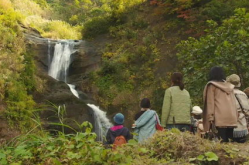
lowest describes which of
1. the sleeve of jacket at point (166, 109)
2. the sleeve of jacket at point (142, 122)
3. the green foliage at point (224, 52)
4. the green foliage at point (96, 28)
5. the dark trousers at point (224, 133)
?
the dark trousers at point (224, 133)

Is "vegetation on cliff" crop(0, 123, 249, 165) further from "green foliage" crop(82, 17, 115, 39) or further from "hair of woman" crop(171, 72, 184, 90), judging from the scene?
"green foliage" crop(82, 17, 115, 39)

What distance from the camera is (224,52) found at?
27.3ft

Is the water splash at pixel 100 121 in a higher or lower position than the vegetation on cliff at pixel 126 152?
Answer: lower

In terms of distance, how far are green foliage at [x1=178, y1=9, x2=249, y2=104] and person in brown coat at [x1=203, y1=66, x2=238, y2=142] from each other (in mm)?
3001

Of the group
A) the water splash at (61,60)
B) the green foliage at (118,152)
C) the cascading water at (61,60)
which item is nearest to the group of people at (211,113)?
the green foliage at (118,152)

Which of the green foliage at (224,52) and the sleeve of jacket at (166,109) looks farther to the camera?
the green foliage at (224,52)

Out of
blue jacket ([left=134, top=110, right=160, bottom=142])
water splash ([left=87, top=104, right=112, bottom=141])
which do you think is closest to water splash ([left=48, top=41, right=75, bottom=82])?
water splash ([left=87, top=104, right=112, bottom=141])

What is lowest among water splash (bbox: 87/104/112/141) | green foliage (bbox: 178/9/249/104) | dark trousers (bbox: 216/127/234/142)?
water splash (bbox: 87/104/112/141)

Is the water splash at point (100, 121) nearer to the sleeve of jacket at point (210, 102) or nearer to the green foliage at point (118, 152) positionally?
the sleeve of jacket at point (210, 102)

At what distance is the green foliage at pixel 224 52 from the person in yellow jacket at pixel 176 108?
8.50 feet

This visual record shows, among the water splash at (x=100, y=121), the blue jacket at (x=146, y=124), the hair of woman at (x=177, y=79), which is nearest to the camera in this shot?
the blue jacket at (x=146, y=124)

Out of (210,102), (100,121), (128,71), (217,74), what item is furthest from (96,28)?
(210,102)

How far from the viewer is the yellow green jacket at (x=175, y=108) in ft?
19.5

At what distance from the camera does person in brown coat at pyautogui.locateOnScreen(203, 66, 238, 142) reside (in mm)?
5066
